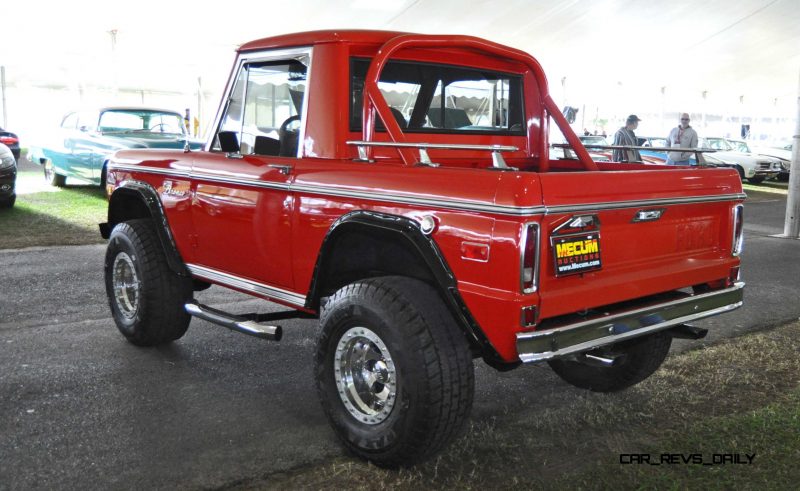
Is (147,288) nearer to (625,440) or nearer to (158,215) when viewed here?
(158,215)

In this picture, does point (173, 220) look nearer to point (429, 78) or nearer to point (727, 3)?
point (429, 78)

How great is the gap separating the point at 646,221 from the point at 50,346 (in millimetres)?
Result: 3745

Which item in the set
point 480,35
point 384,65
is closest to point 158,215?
point 384,65

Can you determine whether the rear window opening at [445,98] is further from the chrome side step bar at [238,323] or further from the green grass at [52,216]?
the green grass at [52,216]

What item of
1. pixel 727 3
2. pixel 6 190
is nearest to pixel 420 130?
pixel 6 190

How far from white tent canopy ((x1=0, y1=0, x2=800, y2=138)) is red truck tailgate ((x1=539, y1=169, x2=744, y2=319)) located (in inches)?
563

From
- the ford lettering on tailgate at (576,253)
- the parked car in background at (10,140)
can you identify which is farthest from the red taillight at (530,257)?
the parked car in background at (10,140)

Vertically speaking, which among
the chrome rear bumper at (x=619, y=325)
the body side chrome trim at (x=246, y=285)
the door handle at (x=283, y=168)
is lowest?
the body side chrome trim at (x=246, y=285)

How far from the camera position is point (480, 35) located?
18.7 m

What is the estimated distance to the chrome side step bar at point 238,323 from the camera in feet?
12.1

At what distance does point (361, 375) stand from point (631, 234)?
1.32m

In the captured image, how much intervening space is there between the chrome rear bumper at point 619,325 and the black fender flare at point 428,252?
0.20 meters

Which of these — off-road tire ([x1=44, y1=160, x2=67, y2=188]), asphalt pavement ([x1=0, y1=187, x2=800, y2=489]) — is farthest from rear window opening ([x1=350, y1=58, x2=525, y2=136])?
off-road tire ([x1=44, y1=160, x2=67, y2=188])

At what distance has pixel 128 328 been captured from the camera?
191 inches
